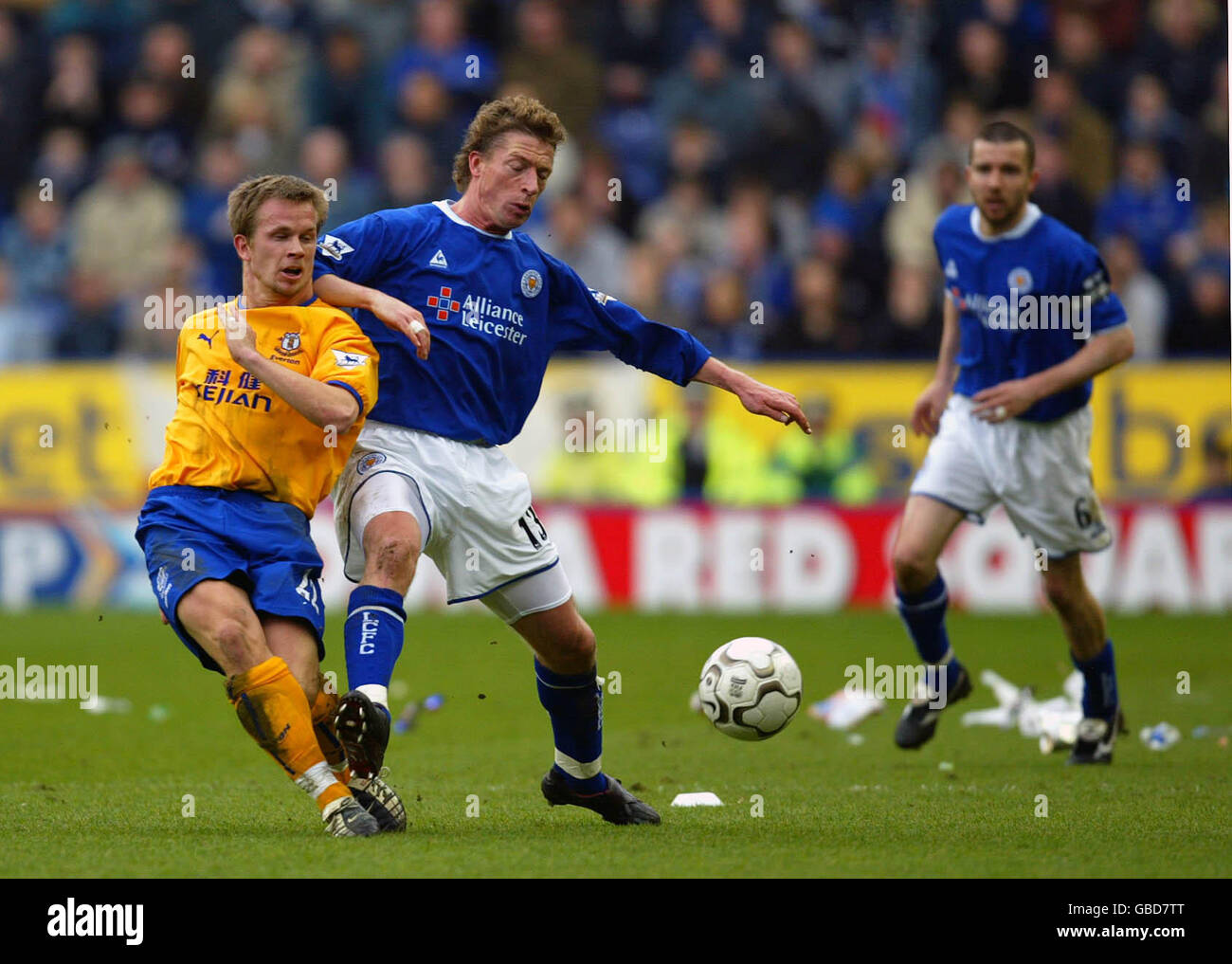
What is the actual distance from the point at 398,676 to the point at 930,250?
22.1 ft

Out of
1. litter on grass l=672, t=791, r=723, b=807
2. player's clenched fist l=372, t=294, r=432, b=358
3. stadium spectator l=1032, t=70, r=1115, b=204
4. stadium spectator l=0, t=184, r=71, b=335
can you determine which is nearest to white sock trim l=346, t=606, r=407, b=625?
player's clenched fist l=372, t=294, r=432, b=358

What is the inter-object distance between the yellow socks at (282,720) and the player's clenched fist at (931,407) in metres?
3.55

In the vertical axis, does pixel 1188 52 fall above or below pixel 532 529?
above

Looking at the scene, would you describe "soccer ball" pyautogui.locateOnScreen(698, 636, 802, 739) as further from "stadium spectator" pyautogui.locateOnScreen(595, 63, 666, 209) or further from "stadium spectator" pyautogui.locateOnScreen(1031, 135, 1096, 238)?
"stadium spectator" pyautogui.locateOnScreen(595, 63, 666, 209)

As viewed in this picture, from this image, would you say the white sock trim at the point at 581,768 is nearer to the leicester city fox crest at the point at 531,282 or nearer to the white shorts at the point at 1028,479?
the leicester city fox crest at the point at 531,282

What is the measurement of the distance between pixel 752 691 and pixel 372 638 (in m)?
1.34

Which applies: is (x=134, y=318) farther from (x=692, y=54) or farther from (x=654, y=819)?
(x=654, y=819)

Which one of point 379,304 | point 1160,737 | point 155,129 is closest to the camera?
point 379,304

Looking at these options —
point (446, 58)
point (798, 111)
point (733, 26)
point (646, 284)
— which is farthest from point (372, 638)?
point (733, 26)

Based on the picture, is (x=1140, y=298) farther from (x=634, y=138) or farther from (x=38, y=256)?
(x=38, y=256)

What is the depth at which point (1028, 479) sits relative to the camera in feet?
25.3

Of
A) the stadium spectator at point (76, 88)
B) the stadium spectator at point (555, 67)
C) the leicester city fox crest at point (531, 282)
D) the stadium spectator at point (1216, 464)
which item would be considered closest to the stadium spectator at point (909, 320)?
the stadium spectator at point (1216, 464)
